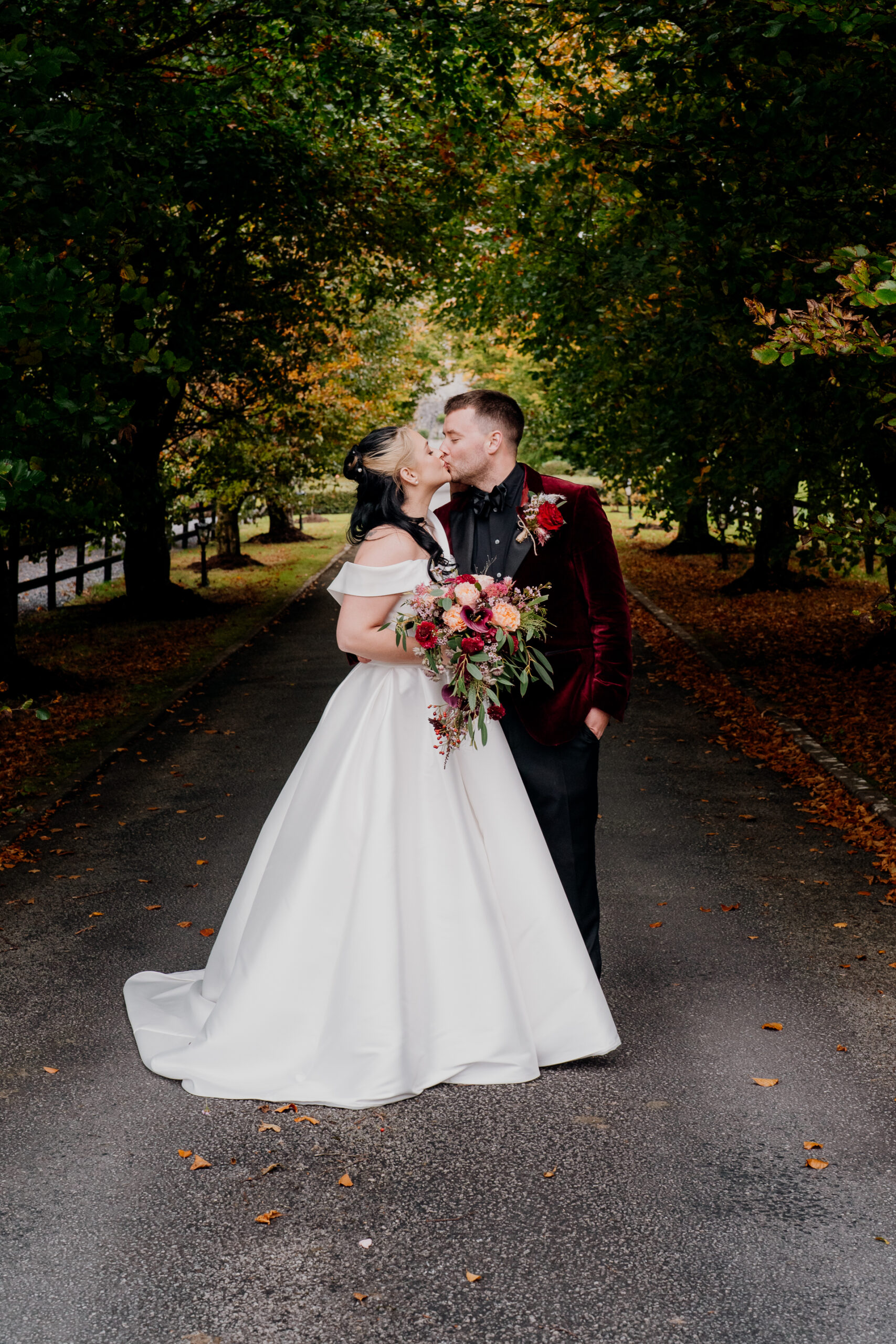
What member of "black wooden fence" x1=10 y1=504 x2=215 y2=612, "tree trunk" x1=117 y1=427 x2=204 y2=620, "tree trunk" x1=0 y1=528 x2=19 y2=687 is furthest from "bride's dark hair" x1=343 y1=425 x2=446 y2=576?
"tree trunk" x1=117 y1=427 x2=204 y2=620

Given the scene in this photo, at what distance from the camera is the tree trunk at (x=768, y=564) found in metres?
15.1

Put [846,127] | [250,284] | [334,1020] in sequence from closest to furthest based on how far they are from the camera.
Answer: [334,1020] → [846,127] → [250,284]

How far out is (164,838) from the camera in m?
7.73

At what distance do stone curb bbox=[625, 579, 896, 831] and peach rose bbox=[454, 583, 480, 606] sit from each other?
473cm

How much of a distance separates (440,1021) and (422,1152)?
547 mm


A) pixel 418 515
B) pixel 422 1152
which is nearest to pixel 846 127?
pixel 418 515

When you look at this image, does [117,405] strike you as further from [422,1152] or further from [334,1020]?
[422,1152]

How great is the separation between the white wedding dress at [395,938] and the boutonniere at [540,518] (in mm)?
506

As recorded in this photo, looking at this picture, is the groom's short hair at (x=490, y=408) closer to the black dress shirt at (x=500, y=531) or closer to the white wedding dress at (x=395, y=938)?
the black dress shirt at (x=500, y=531)

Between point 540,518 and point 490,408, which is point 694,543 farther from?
point 540,518

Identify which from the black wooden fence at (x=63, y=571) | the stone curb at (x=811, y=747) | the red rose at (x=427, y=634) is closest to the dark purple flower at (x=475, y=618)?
the red rose at (x=427, y=634)

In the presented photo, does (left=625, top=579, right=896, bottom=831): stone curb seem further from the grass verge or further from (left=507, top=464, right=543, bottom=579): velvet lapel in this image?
the grass verge

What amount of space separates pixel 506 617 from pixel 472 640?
0.52 ft

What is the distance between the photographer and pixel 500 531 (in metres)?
4.79
